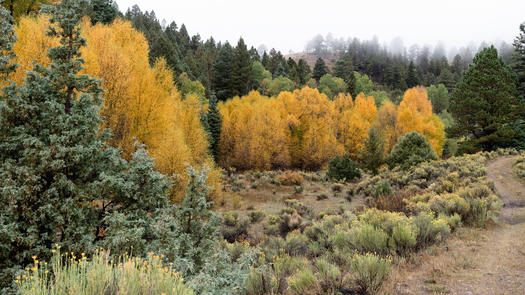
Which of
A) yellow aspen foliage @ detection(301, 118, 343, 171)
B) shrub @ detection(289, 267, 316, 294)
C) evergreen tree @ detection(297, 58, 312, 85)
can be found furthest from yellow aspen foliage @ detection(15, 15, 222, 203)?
evergreen tree @ detection(297, 58, 312, 85)

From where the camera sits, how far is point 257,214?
1417 cm

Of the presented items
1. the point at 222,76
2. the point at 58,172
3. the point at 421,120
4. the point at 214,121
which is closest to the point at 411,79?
the point at 421,120

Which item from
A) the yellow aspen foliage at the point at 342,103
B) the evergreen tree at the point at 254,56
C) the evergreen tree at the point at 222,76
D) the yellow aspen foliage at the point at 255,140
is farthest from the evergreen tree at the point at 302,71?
the yellow aspen foliage at the point at 255,140

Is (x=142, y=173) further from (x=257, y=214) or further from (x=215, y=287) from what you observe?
(x=257, y=214)

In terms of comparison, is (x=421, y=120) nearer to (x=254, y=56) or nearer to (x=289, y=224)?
(x=289, y=224)

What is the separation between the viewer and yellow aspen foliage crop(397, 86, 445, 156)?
3203cm

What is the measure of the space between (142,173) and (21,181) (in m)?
2.11

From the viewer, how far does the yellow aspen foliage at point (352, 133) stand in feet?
117

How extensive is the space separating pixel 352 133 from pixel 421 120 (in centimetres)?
865

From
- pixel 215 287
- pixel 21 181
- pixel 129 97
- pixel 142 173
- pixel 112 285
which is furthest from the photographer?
pixel 129 97

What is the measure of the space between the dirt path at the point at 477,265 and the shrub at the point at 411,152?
13.2 m

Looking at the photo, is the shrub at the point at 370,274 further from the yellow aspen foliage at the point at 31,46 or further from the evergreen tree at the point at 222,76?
the evergreen tree at the point at 222,76

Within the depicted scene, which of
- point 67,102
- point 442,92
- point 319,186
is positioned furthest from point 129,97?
point 442,92

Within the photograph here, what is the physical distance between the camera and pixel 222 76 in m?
49.1
